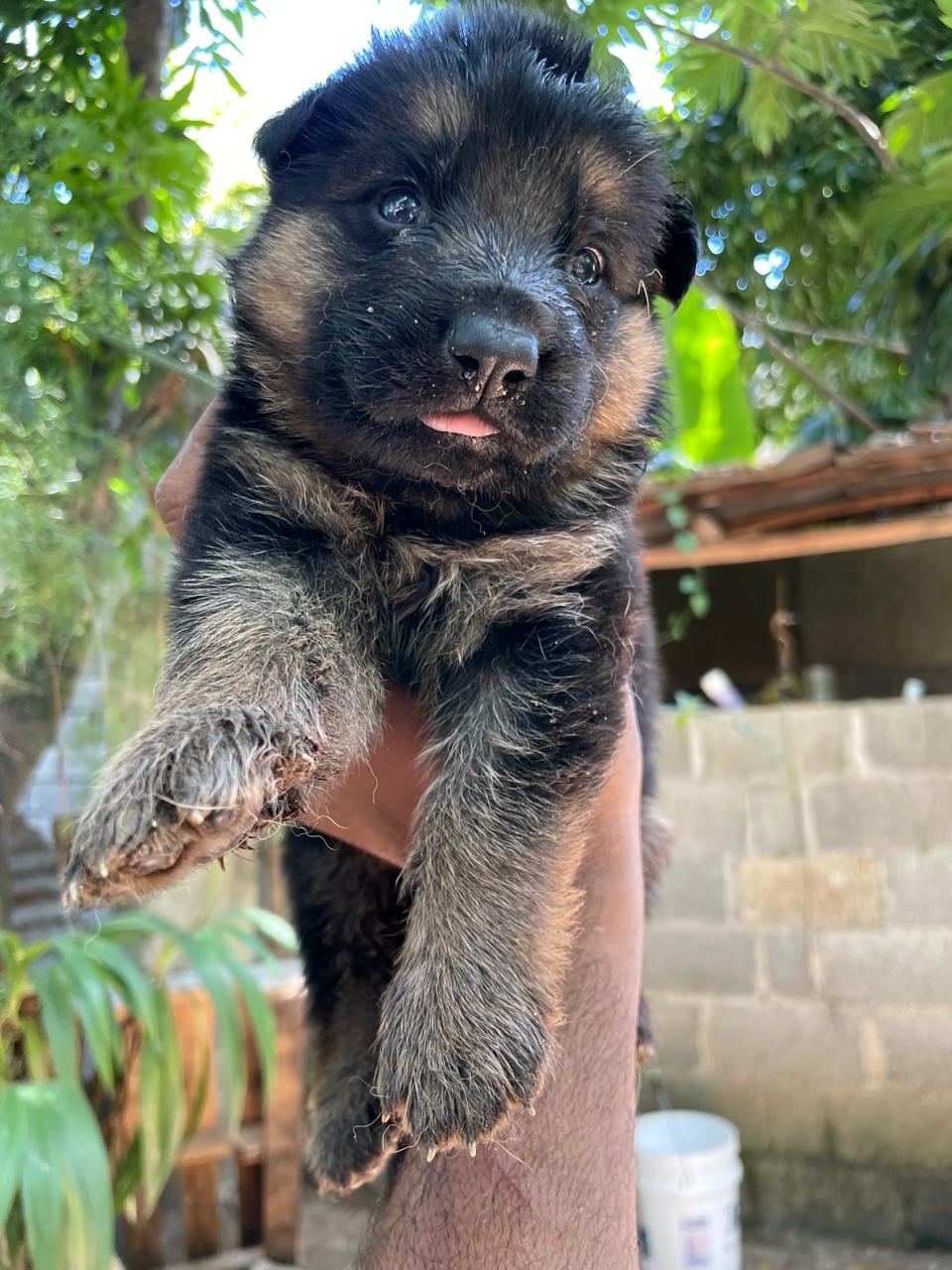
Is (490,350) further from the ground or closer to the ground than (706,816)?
further from the ground

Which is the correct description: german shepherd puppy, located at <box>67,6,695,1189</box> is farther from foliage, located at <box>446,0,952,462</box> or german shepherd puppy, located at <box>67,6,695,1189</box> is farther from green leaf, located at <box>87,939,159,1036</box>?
green leaf, located at <box>87,939,159,1036</box>

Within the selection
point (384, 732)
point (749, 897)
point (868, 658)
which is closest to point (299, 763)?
point (384, 732)

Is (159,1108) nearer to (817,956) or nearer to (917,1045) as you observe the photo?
(817,956)

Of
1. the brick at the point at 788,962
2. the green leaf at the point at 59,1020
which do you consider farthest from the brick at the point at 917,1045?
the green leaf at the point at 59,1020

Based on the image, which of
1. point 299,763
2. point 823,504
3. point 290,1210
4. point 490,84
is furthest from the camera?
point 823,504

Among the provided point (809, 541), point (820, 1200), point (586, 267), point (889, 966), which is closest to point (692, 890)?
point (889, 966)

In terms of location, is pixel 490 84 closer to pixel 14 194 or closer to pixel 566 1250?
pixel 14 194
